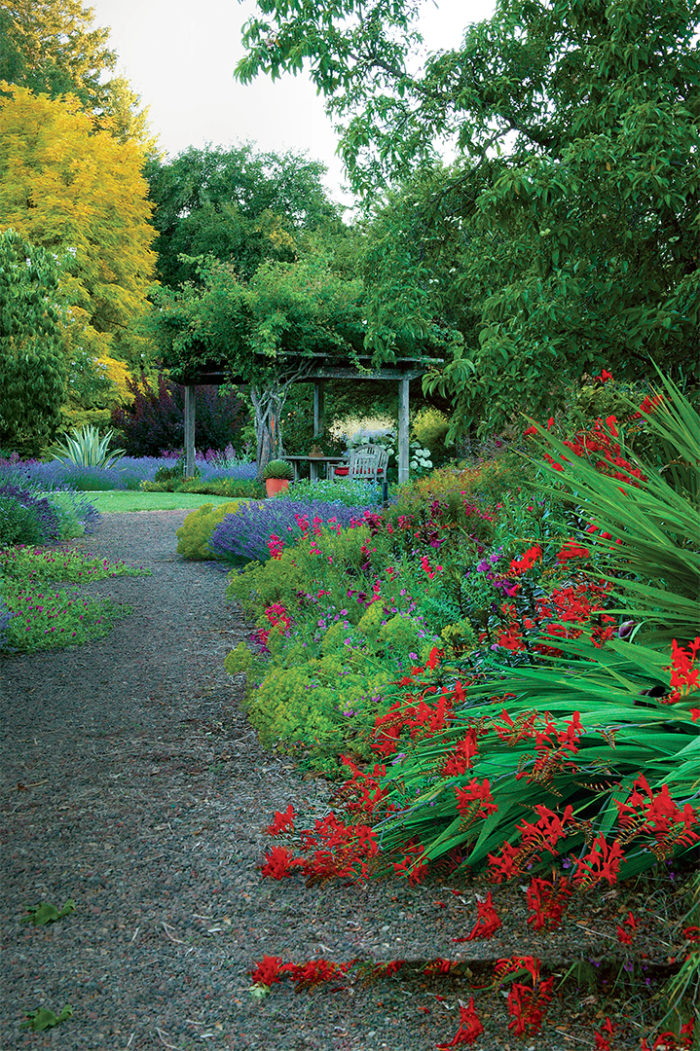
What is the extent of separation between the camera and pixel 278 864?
7.60 feet


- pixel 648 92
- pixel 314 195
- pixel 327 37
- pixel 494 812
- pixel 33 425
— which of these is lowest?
pixel 494 812

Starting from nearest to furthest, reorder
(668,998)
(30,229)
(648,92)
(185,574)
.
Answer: (668,998) < (648,92) < (185,574) < (30,229)

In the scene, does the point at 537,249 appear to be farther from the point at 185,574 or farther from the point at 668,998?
the point at 668,998

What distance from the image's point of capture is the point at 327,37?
655 cm

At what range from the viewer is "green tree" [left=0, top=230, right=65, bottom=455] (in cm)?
791

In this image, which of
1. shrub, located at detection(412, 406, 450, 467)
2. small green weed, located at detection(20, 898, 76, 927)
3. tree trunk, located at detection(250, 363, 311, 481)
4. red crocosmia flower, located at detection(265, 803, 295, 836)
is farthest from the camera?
shrub, located at detection(412, 406, 450, 467)

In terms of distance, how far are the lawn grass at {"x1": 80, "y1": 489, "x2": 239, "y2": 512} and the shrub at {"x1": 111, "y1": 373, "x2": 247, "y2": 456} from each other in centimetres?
504

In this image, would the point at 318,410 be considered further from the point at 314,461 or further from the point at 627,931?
the point at 627,931

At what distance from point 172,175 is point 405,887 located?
88.4 feet

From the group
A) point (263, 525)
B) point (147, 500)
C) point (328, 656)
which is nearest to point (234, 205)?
Answer: point (147, 500)

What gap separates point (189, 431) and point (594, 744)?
16130mm

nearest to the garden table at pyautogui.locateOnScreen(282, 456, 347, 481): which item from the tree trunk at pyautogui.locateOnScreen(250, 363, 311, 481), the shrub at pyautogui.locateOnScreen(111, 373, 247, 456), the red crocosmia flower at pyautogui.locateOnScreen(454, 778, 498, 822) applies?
the tree trunk at pyautogui.locateOnScreen(250, 363, 311, 481)

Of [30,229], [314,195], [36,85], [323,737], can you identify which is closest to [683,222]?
[323,737]

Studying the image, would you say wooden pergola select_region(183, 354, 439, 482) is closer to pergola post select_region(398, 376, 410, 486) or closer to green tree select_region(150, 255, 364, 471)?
pergola post select_region(398, 376, 410, 486)
